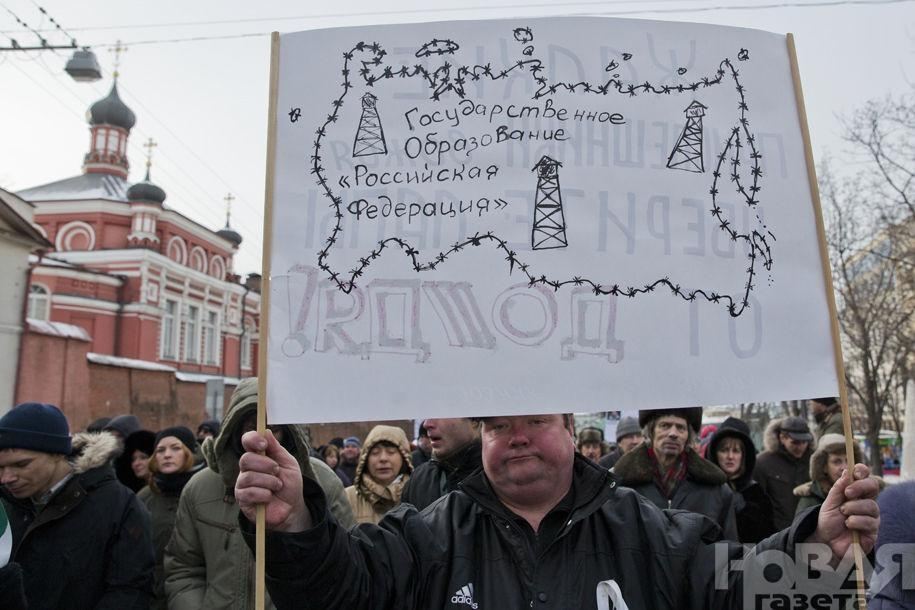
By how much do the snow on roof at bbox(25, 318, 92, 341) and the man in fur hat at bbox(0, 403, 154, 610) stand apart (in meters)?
18.1

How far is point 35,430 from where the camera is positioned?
135 inches

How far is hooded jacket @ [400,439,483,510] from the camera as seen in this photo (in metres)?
3.81

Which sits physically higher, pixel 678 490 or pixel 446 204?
pixel 446 204

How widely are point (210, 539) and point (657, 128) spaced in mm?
2696

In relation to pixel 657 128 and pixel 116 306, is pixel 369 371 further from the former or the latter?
pixel 116 306

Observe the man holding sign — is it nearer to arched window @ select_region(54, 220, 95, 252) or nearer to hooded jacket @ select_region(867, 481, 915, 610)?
hooded jacket @ select_region(867, 481, 915, 610)

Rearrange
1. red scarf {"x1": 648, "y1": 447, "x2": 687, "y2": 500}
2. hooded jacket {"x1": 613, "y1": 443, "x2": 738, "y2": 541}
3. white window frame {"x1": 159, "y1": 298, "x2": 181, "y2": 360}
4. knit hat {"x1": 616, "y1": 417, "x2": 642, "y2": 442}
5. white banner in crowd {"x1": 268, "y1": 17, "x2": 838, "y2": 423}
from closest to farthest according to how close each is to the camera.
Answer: white banner in crowd {"x1": 268, "y1": 17, "x2": 838, "y2": 423}, hooded jacket {"x1": 613, "y1": 443, "x2": 738, "y2": 541}, red scarf {"x1": 648, "y1": 447, "x2": 687, "y2": 500}, knit hat {"x1": 616, "y1": 417, "x2": 642, "y2": 442}, white window frame {"x1": 159, "y1": 298, "x2": 181, "y2": 360}

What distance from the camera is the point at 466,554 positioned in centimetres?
203

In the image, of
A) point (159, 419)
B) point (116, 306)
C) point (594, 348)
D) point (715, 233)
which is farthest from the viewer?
point (116, 306)

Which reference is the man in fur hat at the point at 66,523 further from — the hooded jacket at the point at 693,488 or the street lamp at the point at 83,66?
the street lamp at the point at 83,66

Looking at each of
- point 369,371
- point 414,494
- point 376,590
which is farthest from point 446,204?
point 414,494

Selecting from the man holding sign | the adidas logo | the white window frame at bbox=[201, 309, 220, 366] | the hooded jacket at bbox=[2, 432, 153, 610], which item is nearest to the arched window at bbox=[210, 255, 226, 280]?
the white window frame at bbox=[201, 309, 220, 366]

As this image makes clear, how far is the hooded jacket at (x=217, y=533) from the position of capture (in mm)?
3412

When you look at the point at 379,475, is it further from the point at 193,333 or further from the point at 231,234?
the point at 231,234
